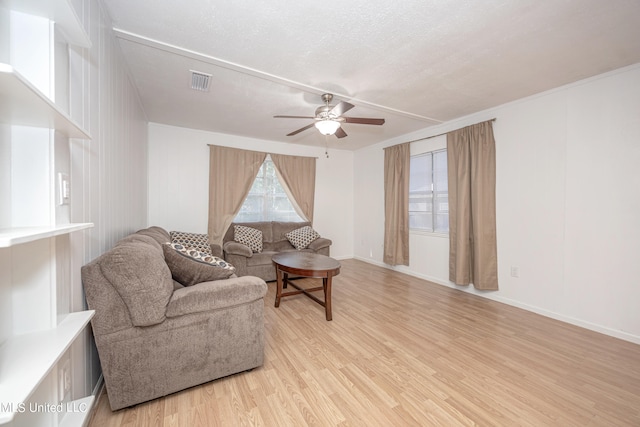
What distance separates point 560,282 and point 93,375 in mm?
4345

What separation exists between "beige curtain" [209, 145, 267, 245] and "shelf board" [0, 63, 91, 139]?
11.3 feet

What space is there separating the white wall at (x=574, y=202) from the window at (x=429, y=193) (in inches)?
30.7

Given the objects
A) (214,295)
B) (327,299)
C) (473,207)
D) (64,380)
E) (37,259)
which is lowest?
(327,299)

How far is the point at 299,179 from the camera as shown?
5156mm

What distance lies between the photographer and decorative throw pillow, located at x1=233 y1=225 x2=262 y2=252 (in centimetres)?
Result: 427

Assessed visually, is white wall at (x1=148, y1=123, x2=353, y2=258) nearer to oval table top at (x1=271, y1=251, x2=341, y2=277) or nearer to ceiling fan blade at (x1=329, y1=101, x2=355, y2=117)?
oval table top at (x1=271, y1=251, x2=341, y2=277)

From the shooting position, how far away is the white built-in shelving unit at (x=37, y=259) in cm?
78

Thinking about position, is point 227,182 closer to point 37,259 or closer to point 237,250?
point 237,250

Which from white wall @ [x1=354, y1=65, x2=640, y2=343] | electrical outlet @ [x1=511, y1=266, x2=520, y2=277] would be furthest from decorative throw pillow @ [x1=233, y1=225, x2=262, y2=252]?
electrical outlet @ [x1=511, y1=266, x2=520, y2=277]

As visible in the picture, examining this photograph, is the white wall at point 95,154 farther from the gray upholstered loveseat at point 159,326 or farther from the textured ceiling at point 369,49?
the textured ceiling at point 369,49

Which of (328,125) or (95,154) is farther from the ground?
(328,125)

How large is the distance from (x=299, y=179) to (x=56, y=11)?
429 centimetres

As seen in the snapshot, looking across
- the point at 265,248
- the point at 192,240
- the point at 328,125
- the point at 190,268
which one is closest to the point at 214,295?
the point at 190,268

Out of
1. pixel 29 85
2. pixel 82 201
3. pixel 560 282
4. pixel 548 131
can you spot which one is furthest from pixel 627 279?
pixel 82 201
